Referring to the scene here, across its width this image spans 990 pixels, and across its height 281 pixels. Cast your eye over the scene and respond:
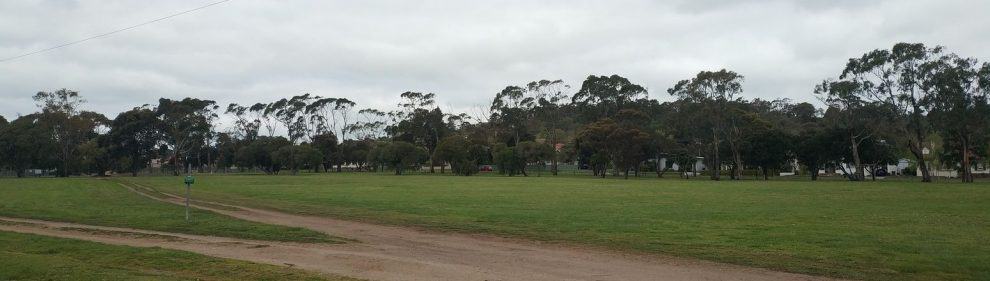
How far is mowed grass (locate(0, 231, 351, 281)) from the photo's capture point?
397 inches

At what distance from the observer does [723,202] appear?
98.7ft

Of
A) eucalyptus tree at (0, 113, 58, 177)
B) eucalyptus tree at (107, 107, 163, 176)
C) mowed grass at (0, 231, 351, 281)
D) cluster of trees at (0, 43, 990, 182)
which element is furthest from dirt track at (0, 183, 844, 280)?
eucalyptus tree at (107, 107, 163, 176)

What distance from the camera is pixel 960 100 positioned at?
62.6 meters

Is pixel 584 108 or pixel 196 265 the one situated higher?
pixel 584 108

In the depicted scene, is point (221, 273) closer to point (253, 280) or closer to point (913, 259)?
point (253, 280)

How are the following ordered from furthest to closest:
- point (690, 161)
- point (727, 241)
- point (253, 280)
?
point (690, 161) → point (727, 241) → point (253, 280)

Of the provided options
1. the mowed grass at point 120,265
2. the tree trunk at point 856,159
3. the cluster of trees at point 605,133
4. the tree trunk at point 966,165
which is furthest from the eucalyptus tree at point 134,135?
the tree trunk at point 966,165

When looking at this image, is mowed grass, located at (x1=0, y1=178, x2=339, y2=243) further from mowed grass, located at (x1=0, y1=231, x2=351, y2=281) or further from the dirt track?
mowed grass, located at (x1=0, y1=231, x2=351, y2=281)

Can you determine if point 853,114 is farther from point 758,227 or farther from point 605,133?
point 758,227

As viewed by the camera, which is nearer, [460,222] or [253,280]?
[253,280]

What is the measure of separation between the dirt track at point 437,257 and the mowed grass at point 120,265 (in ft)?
2.45

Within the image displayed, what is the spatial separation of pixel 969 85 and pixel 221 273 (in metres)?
71.7

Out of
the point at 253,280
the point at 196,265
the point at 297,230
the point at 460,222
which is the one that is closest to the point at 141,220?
the point at 297,230

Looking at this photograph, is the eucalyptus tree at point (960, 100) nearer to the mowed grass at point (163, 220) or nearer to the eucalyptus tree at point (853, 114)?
the eucalyptus tree at point (853, 114)
